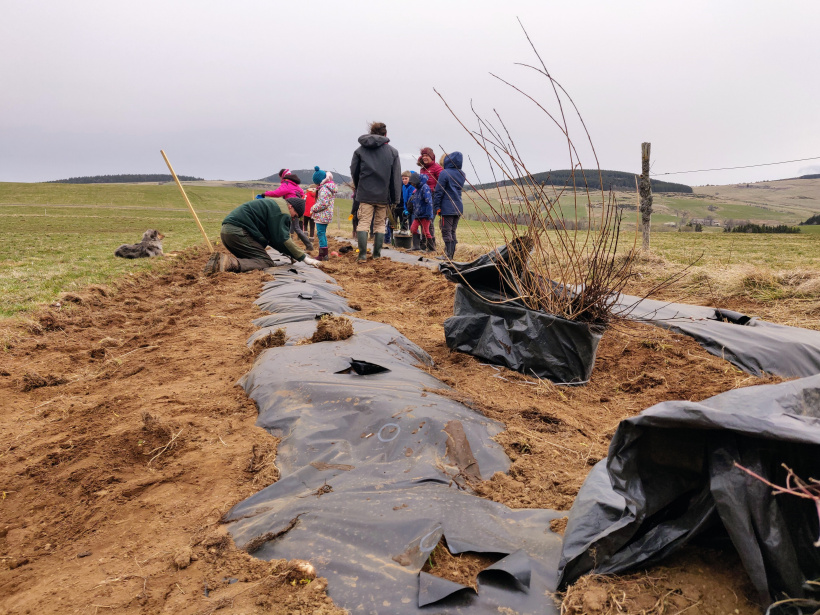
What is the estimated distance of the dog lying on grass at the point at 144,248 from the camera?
10.0 meters

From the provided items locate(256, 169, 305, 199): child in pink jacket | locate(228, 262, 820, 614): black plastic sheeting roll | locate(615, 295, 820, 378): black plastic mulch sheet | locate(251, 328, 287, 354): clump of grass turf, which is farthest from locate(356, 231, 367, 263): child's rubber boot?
locate(228, 262, 820, 614): black plastic sheeting roll

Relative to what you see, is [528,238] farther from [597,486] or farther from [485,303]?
[597,486]

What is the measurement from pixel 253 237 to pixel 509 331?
4694mm

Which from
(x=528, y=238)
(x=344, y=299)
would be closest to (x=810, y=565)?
(x=528, y=238)

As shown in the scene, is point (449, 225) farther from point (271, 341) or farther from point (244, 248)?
point (271, 341)

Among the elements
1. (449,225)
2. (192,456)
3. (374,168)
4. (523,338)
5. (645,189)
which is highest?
(374,168)

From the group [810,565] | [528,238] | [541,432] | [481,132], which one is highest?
[481,132]

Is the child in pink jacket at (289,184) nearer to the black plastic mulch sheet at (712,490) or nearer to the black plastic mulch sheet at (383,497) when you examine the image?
the black plastic mulch sheet at (383,497)

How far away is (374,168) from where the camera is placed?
801 cm

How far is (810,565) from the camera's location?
114 centimetres

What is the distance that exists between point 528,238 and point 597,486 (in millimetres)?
2227

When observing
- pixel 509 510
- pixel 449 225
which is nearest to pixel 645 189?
pixel 449 225

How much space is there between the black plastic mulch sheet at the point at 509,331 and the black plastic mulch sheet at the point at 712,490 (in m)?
1.94

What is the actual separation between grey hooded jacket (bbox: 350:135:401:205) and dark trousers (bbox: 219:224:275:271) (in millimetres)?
1910
